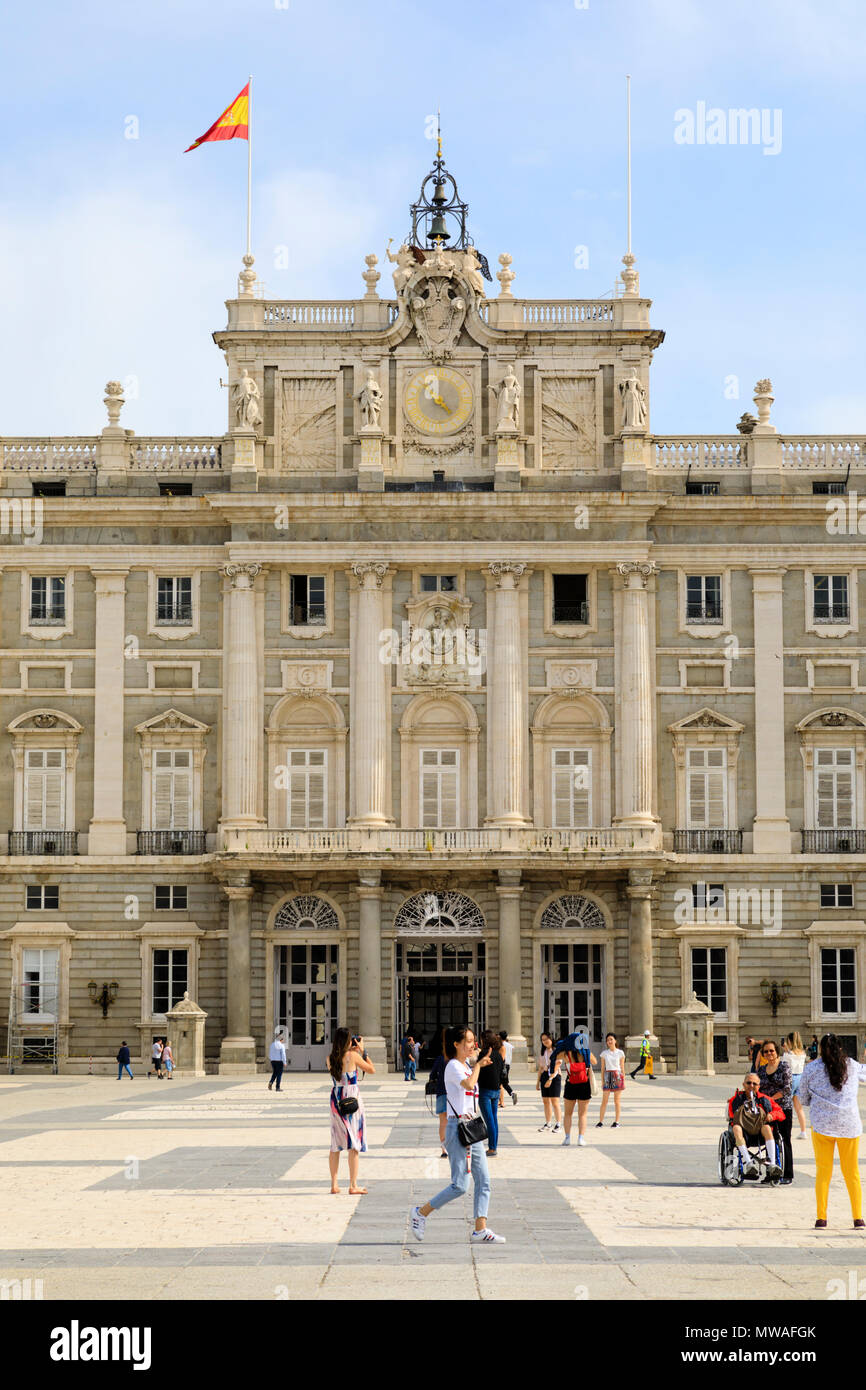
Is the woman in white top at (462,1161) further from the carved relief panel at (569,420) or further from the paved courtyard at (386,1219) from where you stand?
the carved relief panel at (569,420)

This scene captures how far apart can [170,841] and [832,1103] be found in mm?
42785

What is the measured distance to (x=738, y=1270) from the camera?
1755 centimetres

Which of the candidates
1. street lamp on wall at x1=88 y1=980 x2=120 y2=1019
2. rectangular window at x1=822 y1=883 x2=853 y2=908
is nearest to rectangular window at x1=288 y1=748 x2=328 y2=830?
street lamp on wall at x1=88 y1=980 x2=120 y2=1019

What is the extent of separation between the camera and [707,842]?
2425 inches

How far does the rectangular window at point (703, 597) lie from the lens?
205 ft

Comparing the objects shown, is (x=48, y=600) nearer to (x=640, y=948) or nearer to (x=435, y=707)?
(x=435, y=707)

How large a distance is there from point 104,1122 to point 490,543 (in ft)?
91.2

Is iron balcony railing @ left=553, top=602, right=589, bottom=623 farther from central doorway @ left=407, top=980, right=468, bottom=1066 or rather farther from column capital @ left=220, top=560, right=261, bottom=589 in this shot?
central doorway @ left=407, top=980, right=468, bottom=1066

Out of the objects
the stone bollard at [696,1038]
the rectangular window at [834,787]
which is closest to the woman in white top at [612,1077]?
the stone bollard at [696,1038]

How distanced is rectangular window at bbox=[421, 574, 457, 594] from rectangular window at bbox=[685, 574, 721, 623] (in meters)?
7.31

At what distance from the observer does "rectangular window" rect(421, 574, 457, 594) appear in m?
62.1
